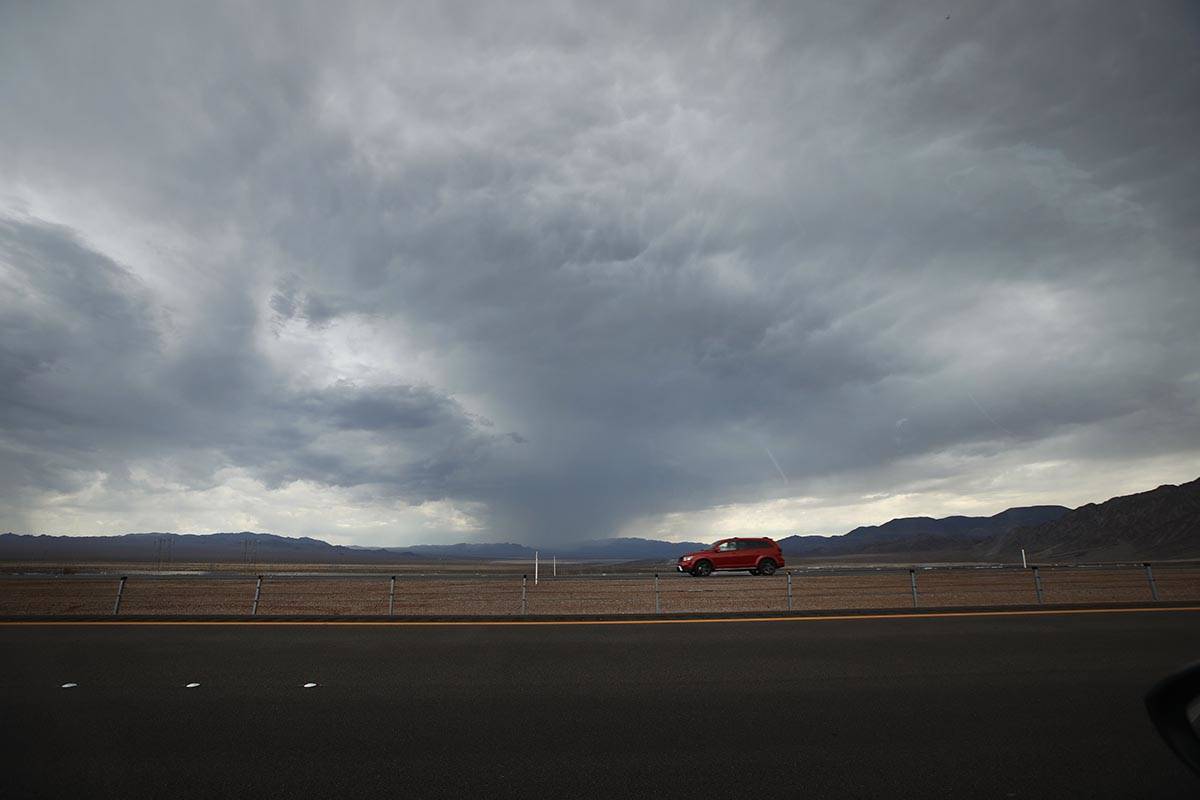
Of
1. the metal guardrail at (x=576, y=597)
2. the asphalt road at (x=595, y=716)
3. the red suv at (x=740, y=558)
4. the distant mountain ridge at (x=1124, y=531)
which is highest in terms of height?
the distant mountain ridge at (x=1124, y=531)

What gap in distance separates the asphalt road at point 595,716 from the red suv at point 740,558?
20.9 metres

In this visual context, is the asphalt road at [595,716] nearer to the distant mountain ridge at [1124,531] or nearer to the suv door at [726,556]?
the suv door at [726,556]

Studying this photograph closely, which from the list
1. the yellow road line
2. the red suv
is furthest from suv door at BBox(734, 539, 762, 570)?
the yellow road line

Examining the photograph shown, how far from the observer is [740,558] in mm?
31219

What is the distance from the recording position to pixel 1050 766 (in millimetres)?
4793

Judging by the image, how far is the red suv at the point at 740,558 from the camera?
102 feet

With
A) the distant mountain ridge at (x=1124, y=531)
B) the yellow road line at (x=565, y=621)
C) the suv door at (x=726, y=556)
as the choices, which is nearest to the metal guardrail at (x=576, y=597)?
the suv door at (x=726, y=556)

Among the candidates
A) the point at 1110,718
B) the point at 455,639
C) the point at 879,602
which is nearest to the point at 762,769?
the point at 1110,718

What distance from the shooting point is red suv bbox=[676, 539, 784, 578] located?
3103cm

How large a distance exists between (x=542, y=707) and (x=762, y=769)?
8.15 ft

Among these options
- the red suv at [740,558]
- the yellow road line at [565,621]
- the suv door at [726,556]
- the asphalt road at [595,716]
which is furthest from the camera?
the suv door at [726,556]

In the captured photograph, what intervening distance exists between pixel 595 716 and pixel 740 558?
26486 millimetres

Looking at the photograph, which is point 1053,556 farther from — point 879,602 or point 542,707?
point 542,707

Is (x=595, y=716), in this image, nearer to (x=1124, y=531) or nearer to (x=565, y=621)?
(x=565, y=621)
